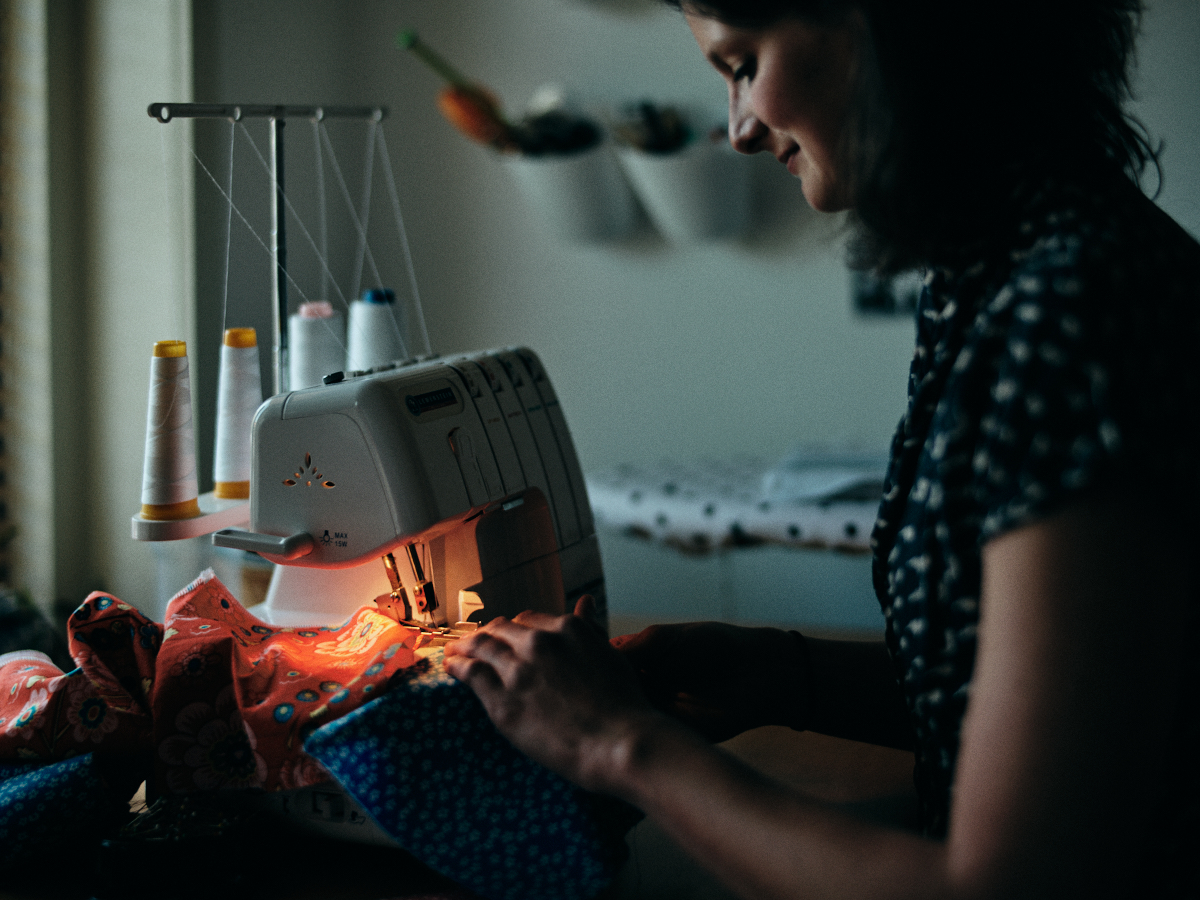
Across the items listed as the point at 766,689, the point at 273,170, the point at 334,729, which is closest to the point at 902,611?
the point at 766,689

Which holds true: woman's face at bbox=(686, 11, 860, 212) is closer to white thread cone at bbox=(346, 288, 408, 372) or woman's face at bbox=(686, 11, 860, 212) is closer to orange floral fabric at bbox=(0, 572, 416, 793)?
orange floral fabric at bbox=(0, 572, 416, 793)

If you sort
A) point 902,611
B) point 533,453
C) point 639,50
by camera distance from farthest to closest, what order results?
point 639,50
point 533,453
point 902,611

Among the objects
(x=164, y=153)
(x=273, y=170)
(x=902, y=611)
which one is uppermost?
(x=164, y=153)

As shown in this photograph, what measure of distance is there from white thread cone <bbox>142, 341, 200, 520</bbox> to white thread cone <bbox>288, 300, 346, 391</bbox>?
0.56 ft

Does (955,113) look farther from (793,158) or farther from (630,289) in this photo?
(630,289)

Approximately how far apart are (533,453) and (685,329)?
189 centimetres

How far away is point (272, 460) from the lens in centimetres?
102

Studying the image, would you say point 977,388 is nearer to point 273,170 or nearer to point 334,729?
point 334,729

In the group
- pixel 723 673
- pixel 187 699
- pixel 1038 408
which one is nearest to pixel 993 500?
pixel 1038 408

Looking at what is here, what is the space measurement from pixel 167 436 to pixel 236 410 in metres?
0.12

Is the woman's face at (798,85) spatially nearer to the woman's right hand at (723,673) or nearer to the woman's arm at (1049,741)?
the woman's arm at (1049,741)

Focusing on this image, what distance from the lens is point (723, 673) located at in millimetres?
1042

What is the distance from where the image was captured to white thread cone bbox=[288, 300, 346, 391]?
132 centimetres

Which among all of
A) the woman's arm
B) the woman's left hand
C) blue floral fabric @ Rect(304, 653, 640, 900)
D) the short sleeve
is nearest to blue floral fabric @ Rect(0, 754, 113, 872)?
blue floral fabric @ Rect(304, 653, 640, 900)
